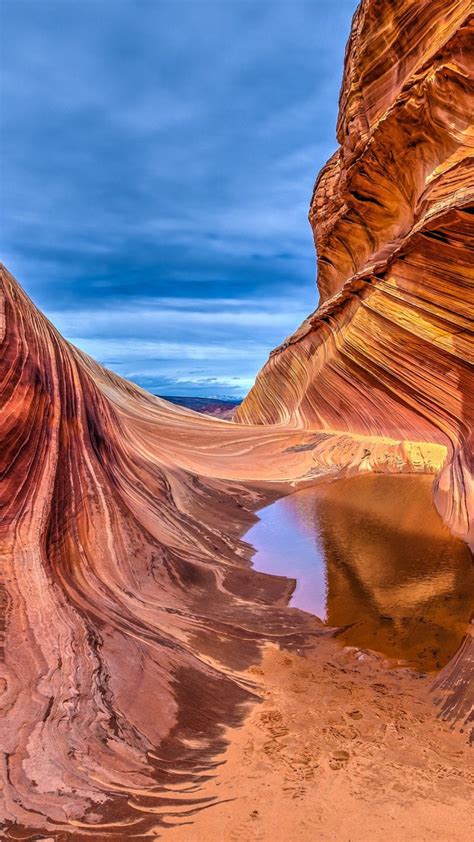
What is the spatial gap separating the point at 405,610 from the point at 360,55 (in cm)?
1120

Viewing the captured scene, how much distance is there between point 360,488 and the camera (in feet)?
26.7

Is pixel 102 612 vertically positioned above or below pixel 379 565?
below

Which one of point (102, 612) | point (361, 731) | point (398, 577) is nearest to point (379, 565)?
point (398, 577)

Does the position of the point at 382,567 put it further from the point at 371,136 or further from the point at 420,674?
the point at 371,136

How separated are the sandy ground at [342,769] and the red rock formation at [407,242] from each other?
3.09 meters

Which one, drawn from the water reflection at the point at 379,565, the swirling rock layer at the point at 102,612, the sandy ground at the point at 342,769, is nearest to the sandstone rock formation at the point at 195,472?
the swirling rock layer at the point at 102,612

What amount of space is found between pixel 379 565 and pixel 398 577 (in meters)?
0.36

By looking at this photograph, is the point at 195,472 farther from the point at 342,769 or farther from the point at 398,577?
the point at 342,769

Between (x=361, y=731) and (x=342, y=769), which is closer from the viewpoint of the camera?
(x=342, y=769)

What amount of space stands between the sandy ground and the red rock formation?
3.09 meters

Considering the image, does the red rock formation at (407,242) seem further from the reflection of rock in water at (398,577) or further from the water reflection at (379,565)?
the water reflection at (379,565)

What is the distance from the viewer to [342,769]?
6.29 feet

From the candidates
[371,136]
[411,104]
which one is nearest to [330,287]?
[371,136]

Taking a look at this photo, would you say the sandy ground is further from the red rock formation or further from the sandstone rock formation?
the red rock formation
